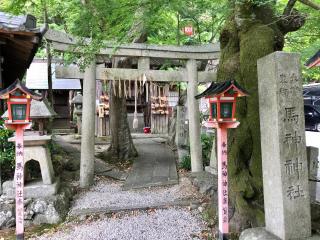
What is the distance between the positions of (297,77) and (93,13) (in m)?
4.09

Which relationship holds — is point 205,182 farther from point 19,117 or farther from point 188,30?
point 188,30

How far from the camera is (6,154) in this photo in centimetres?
719

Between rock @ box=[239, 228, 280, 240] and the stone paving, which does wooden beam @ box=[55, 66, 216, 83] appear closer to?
the stone paving

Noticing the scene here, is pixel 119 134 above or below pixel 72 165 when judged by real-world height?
above

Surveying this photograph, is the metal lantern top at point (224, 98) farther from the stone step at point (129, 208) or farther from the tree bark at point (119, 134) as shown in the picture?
the tree bark at point (119, 134)

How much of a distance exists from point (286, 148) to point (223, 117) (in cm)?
87

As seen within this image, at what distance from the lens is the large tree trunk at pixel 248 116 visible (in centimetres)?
500

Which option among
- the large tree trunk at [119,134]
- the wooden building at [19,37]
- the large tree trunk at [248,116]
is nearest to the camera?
the large tree trunk at [248,116]

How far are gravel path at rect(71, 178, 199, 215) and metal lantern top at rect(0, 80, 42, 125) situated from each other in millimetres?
3001

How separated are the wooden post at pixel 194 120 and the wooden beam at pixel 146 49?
1.08 ft

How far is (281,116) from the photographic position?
4.05 metres

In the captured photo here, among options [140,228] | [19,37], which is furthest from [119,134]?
[140,228]

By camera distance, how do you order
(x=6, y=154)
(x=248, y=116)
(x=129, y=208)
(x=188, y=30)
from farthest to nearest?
1. (x=188, y=30)
2. (x=6, y=154)
3. (x=129, y=208)
4. (x=248, y=116)

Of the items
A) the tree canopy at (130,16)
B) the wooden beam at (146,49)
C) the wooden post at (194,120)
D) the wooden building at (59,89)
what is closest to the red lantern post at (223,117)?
the tree canopy at (130,16)
